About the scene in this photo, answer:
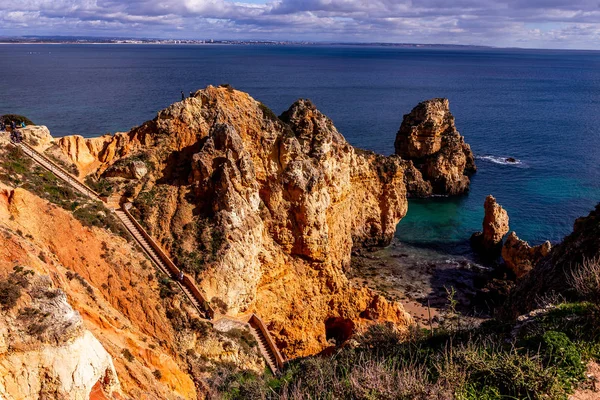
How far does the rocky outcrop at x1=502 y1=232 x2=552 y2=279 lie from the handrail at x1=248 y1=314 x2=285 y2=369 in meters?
28.2

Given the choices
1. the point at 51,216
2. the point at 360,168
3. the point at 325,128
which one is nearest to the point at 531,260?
the point at 360,168

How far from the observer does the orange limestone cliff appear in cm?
3077

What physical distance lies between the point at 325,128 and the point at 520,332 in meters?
29.7

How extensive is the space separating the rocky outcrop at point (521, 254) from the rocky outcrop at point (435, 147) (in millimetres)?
23549

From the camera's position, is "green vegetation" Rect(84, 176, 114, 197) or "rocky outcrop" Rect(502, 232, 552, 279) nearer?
"green vegetation" Rect(84, 176, 114, 197)

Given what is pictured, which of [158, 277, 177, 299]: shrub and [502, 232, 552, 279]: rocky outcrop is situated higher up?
[158, 277, 177, 299]: shrub

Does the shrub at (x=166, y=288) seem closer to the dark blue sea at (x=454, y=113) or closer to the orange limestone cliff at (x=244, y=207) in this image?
the orange limestone cliff at (x=244, y=207)

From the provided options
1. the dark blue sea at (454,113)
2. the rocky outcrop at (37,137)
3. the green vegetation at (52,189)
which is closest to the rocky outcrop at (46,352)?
the green vegetation at (52,189)

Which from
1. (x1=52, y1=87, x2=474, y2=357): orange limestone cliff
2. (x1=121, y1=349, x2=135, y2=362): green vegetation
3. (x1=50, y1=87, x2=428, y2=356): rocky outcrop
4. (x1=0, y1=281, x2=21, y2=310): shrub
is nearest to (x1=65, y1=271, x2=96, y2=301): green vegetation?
(x1=121, y1=349, x2=135, y2=362): green vegetation

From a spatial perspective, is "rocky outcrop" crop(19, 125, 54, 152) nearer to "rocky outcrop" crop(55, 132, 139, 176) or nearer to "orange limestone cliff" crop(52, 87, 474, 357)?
"rocky outcrop" crop(55, 132, 139, 176)

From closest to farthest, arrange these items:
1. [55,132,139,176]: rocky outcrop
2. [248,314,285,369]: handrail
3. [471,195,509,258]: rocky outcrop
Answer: [248,314,285,369]: handrail → [55,132,139,176]: rocky outcrop → [471,195,509,258]: rocky outcrop

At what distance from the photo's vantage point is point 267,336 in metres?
29.3

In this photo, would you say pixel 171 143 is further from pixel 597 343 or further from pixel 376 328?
pixel 597 343

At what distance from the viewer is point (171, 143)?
1414 inches
